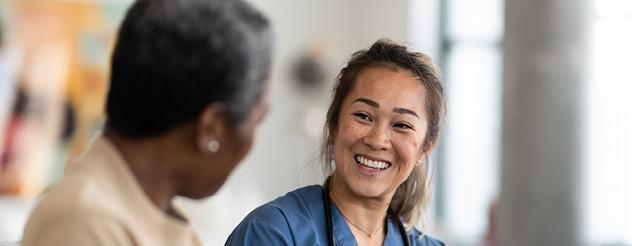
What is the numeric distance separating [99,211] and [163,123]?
0.44 feet

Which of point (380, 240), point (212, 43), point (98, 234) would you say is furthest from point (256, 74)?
point (380, 240)

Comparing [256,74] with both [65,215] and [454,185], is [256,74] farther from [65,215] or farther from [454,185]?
[454,185]

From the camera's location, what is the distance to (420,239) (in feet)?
9.01

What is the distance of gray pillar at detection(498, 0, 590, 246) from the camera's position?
184 inches

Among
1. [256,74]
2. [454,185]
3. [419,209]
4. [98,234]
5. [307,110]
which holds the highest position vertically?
[256,74]

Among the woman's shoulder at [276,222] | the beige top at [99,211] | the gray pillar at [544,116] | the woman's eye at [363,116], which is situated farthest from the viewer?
the gray pillar at [544,116]

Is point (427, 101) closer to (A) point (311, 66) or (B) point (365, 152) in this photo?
(B) point (365, 152)

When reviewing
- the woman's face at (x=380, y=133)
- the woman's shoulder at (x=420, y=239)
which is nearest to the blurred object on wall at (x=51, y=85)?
the woman's shoulder at (x=420, y=239)

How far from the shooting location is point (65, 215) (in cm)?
141

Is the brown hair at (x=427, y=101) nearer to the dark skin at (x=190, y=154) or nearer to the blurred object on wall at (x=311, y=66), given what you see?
the dark skin at (x=190, y=154)

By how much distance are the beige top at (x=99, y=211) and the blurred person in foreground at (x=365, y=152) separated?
36.1 inches

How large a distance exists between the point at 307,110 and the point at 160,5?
6686 mm

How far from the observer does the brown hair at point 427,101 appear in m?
2.59

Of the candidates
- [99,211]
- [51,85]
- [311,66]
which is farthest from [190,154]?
[311,66]
